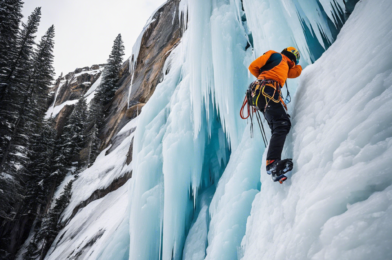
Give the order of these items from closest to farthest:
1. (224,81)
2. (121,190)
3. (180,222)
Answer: (180,222)
(224,81)
(121,190)

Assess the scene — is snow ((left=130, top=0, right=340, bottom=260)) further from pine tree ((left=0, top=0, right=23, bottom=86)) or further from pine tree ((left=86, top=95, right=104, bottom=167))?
pine tree ((left=86, top=95, right=104, bottom=167))

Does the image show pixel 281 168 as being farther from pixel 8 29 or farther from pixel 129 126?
pixel 8 29

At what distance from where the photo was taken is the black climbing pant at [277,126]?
1533 millimetres

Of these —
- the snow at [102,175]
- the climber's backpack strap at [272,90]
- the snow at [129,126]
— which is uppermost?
the snow at [129,126]

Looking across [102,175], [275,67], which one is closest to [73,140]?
[102,175]

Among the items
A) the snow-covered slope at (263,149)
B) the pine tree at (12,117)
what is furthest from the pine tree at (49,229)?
the snow-covered slope at (263,149)

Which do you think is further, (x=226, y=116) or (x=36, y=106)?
(x=36, y=106)

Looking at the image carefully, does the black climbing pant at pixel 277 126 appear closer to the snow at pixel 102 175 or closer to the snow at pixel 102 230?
the snow at pixel 102 230

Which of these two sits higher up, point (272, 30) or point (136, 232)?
point (272, 30)

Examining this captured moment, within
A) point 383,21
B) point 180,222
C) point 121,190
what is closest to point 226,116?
Result: point 180,222

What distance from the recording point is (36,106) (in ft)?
38.9

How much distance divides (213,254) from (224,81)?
2.62m

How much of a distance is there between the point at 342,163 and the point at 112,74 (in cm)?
2134

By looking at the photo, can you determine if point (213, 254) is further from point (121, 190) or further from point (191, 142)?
point (121, 190)
